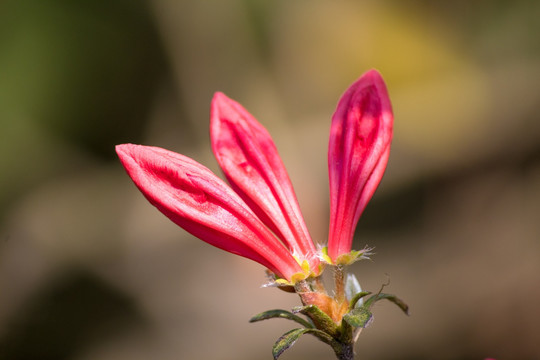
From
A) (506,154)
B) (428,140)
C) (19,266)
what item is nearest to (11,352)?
(19,266)

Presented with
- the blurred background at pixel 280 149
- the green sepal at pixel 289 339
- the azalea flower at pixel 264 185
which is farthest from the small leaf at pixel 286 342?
the blurred background at pixel 280 149

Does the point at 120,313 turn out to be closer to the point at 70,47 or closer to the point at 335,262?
the point at 70,47

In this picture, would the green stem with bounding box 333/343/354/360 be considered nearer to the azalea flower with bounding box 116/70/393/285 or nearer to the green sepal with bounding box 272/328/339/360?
the green sepal with bounding box 272/328/339/360

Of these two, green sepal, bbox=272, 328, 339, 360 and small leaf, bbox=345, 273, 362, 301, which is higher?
small leaf, bbox=345, 273, 362, 301

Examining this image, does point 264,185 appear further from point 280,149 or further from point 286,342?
point 280,149

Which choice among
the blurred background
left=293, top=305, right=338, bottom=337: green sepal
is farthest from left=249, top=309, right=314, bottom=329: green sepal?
the blurred background

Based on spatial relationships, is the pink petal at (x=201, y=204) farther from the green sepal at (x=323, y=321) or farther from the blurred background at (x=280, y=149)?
the blurred background at (x=280, y=149)

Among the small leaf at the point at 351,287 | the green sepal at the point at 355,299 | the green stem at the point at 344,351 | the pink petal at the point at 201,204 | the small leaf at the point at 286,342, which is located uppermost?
the pink petal at the point at 201,204
